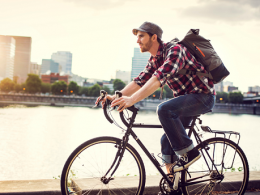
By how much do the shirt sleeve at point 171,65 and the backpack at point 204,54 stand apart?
14cm

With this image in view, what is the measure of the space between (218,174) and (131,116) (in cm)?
115

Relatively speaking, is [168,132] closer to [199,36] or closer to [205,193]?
[199,36]

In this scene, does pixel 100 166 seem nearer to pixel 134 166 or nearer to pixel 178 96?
pixel 134 166

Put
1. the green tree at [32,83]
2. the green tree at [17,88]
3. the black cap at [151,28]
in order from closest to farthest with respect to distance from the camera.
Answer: the black cap at [151,28]
the green tree at [32,83]
the green tree at [17,88]

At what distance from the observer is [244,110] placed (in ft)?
280

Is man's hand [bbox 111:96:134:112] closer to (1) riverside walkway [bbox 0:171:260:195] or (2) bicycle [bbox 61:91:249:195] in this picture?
(2) bicycle [bbox 61:91:249:195]

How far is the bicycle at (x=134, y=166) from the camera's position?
2025 mm

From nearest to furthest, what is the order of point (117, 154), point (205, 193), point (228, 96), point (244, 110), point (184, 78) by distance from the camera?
point (117, 154), point (184, 78), point (205, 193), point (244, 110), point (228, 96)

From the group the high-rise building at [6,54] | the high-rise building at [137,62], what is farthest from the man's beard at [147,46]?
the high-rise building at [6,54]

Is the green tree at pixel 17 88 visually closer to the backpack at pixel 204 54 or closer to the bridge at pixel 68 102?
the bridge at pixel 68 102

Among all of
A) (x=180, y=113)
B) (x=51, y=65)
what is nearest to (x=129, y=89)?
(x=180, y=113)

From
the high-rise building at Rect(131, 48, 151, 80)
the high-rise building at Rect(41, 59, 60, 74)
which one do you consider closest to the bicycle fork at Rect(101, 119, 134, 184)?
the high-rise building at Rect(131, 48, 151, 80)

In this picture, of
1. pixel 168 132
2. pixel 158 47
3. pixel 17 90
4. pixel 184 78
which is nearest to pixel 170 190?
pixel 168 132

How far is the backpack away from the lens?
2.12m
